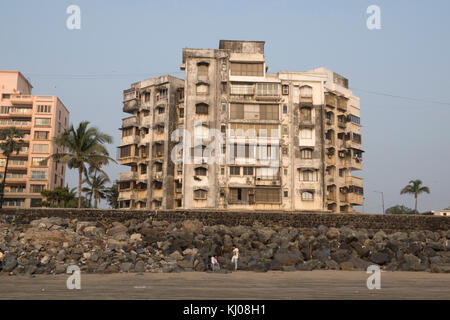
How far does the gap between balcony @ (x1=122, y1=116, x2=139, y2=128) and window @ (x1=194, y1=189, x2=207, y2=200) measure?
48.4 ft

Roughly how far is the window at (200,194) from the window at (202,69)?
1555cm

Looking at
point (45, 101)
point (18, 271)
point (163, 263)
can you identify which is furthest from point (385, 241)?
point (45, 101)

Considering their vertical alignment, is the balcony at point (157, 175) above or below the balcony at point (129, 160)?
below

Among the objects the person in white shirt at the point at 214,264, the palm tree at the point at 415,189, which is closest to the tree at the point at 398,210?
the palm tree at the point at 415,189

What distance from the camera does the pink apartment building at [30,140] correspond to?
263ft

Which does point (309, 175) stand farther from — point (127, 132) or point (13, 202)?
point (13, 202)

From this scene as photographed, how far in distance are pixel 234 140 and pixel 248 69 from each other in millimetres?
10129

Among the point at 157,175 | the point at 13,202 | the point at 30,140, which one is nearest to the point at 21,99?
the point at 30,140

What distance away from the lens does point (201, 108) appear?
198 ft

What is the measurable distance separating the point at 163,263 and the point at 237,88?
36.8m

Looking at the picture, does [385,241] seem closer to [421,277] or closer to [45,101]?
[421,277]

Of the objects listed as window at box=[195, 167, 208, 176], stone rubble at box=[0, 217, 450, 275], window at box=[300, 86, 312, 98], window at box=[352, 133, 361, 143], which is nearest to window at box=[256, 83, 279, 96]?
window at box=[300, 86, 312, 98]

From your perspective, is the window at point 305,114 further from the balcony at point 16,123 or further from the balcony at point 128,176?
the balcony at point 16,123

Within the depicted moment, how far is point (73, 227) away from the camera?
34.2 m
